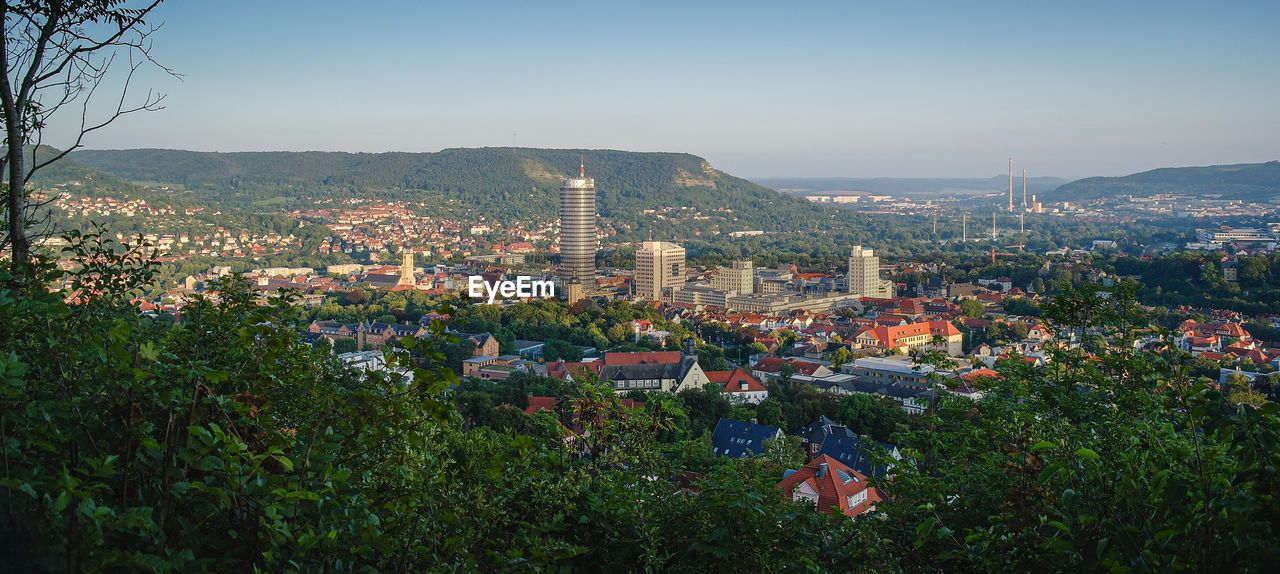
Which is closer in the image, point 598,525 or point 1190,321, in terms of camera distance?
point 598,525

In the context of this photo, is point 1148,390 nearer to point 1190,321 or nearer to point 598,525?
point 598,525

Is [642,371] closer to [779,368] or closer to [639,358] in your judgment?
[639,358]

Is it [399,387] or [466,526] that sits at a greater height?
[399,387]

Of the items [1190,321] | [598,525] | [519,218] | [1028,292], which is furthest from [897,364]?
[519,218]

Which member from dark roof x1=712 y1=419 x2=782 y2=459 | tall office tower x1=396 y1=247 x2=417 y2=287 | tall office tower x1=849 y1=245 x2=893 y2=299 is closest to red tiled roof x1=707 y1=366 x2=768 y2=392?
dark roof x1=712 y1=419 x2=782 y2=459

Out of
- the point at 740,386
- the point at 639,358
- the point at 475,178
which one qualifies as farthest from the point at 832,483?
the point at 475,178

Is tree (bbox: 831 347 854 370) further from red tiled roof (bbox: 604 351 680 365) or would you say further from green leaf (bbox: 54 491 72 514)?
green leaf (bbox: 54 491 72 514)
